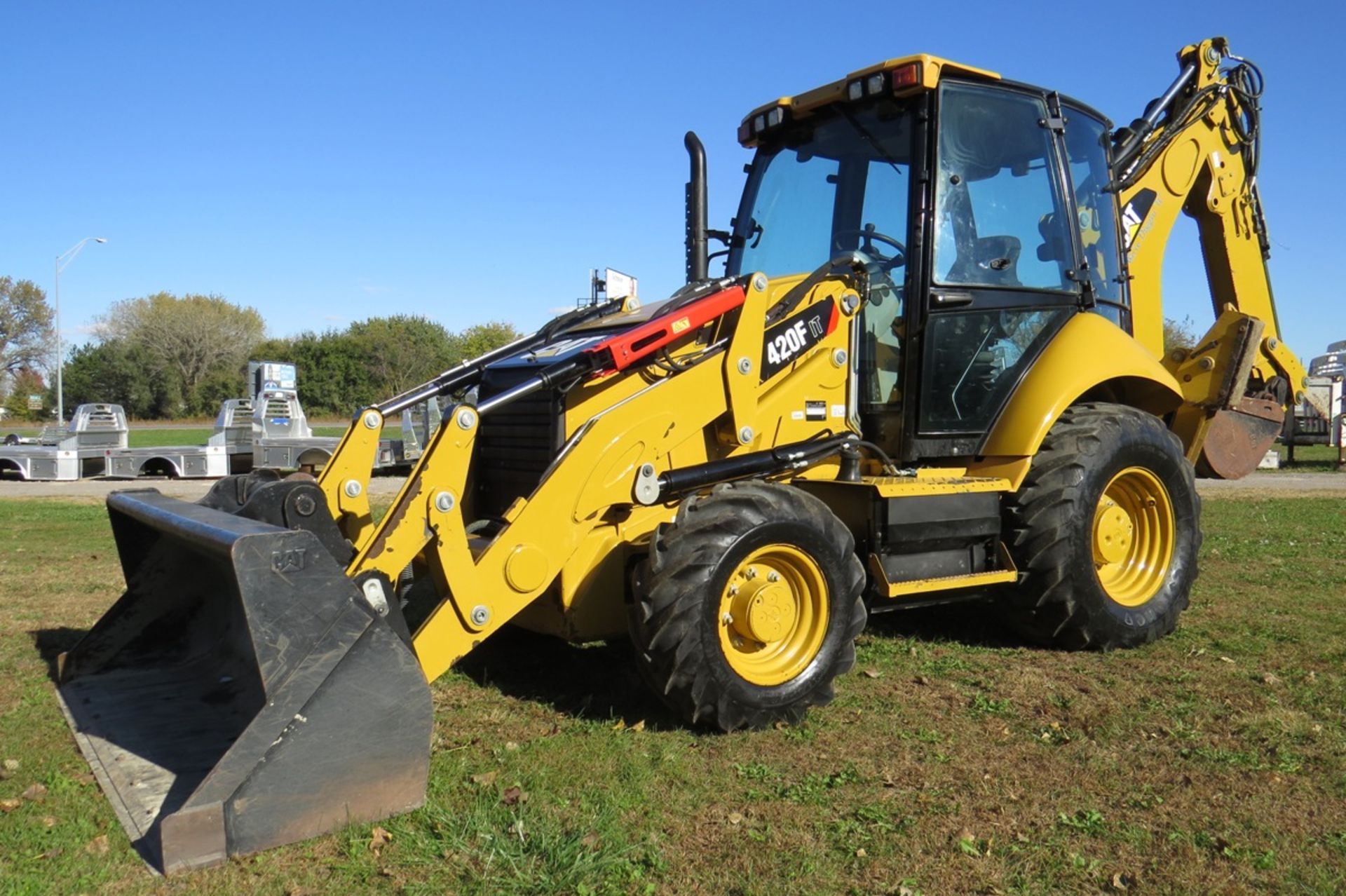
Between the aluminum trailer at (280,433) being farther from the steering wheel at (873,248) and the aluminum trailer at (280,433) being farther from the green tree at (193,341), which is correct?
the green tree at (193,341)

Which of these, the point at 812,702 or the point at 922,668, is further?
the point at 922,668

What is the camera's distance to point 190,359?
6600 cm

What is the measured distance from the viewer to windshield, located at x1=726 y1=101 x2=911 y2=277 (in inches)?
244

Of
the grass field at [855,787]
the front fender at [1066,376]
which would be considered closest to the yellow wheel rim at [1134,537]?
the grass field at [855,787]

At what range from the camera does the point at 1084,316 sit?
659 cm

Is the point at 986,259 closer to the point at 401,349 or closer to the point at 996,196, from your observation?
the point at 996,196

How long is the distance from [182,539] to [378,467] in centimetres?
354

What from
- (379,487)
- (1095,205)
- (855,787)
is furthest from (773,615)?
(379,487)

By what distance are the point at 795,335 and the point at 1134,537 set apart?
2665 mm

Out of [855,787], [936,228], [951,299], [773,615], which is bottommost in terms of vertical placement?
[855,787]

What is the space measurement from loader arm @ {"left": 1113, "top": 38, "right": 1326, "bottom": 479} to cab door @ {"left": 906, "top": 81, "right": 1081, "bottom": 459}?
3.49ft

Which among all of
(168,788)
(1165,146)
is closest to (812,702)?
(168,788)

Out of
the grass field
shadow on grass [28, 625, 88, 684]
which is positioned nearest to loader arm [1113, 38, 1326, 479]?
the grass field

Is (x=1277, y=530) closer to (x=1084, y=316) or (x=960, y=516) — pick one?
(x=1084, y=316)
